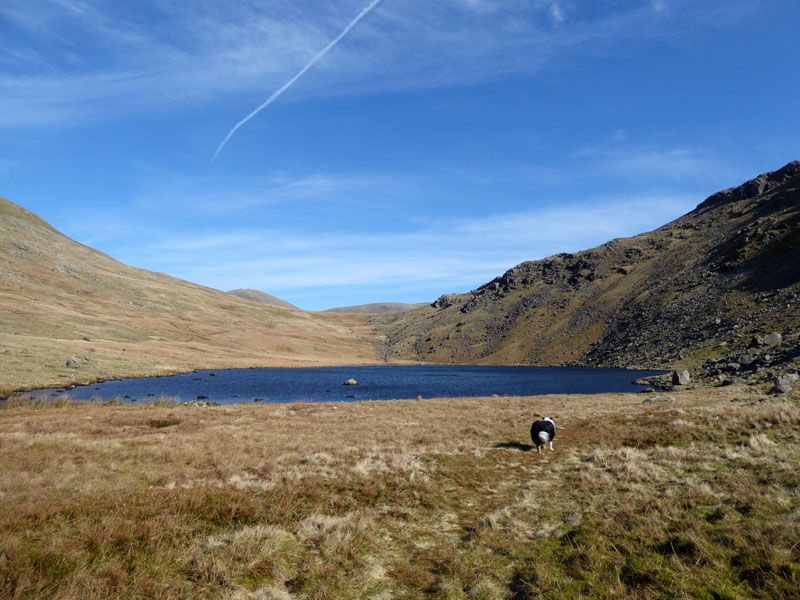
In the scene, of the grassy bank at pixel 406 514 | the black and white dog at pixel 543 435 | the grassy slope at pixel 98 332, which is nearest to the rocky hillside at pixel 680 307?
the black and white dog at pixel 543 435

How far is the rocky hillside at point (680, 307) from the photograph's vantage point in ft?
251

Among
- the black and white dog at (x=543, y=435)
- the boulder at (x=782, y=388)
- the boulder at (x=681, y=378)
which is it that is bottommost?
the boulder at (x=681, y=378)

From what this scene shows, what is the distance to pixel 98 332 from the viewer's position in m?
107

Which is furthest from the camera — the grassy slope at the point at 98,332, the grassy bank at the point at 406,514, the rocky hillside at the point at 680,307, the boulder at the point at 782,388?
the rocky hillside at the point at 680,307

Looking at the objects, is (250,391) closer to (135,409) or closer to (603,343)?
(135,409)

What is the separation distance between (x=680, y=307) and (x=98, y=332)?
534ft

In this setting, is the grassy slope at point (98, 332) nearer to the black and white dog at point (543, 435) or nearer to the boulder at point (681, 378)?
the black and white dog at point (543, 435)

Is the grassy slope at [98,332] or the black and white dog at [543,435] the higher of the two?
the grassy slope at [98,332]

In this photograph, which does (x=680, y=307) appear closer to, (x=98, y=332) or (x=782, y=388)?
(x=782, y=388)

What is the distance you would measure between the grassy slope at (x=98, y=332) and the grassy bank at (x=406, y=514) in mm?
48766

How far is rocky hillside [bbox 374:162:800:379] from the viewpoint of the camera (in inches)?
3007

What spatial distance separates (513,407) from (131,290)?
696ft

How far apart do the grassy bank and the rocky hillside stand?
39.3m

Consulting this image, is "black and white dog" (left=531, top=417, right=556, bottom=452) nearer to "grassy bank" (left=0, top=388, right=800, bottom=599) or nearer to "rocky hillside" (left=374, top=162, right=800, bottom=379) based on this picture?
"grassy bank" (left=0, top=388, right=800, bottom=599)
